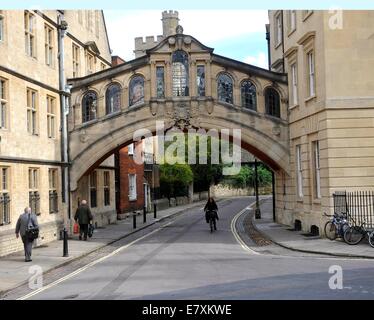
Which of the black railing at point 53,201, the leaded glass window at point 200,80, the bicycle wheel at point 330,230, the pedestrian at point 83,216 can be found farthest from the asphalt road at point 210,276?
the leaded glass window at point 200,80

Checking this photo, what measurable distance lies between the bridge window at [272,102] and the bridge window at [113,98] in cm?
681

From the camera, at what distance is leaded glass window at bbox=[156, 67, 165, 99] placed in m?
27.9

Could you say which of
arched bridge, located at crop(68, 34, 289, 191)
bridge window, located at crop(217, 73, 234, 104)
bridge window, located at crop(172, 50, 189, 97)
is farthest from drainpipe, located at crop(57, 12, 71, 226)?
bridge window, located at crop(217, 73, 234, 104)

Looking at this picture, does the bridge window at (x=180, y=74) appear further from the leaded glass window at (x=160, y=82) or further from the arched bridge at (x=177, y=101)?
the leaded glass window at (x=160, y=82)

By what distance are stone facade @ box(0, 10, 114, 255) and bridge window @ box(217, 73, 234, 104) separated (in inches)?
273

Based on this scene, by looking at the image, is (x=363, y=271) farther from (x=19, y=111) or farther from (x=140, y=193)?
(x=140, y=193)

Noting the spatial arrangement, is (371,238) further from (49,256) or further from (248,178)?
(248,178)

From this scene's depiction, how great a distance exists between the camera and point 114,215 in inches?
1391

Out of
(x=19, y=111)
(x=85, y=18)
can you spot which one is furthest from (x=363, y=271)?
(x=85, y=18)

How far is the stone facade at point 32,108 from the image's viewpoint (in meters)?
20.4

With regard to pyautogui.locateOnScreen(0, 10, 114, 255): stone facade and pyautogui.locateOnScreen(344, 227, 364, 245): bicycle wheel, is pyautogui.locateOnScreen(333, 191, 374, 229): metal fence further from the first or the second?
pyautogui.locateOnScreen(0, 10, 114, 255): stone facade

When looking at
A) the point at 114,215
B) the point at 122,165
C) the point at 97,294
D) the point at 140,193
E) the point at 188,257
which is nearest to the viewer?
the point at 97,294

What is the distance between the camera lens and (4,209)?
19969 millimetres
